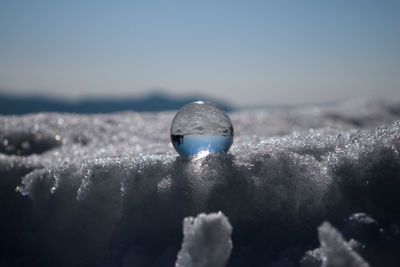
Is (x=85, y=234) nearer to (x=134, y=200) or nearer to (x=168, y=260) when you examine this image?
(x=134, y=200)

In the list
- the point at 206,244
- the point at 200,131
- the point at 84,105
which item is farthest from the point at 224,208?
the point at 84,105

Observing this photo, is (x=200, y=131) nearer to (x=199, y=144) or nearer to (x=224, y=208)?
(x=199, y=144)

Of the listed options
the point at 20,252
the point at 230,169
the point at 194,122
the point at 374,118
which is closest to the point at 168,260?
the point at 230,169

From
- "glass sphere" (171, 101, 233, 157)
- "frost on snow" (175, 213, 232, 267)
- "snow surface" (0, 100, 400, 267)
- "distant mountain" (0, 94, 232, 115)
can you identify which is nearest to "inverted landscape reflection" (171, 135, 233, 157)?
"glass sphere" (171, 101, 233, 157)

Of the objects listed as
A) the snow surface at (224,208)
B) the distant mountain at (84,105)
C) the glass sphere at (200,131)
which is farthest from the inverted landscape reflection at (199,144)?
the distant mountain at (84,105)

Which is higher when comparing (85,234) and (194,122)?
(194,122)

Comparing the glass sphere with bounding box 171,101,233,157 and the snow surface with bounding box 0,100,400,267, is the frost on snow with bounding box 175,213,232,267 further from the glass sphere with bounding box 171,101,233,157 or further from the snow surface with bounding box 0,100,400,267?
the glass sphere with bounding box 171,101,233,157
